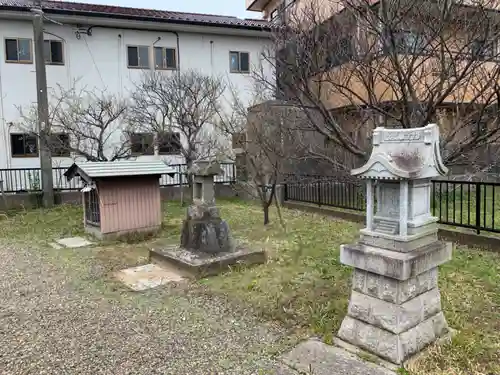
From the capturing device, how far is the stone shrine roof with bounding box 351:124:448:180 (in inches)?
132

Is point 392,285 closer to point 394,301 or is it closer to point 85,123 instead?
point 394,301

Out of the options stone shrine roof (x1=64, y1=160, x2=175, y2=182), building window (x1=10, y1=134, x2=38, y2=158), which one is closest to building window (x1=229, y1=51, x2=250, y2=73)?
building window (x1=10, y1=134, x2=38, y2=158)

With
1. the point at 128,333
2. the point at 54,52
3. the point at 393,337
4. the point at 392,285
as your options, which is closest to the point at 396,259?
the point at 392,285

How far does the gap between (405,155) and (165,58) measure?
14.7 meters

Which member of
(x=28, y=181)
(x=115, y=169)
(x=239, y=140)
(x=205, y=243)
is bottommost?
(x=205, y=243)

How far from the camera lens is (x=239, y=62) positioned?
17.7 m

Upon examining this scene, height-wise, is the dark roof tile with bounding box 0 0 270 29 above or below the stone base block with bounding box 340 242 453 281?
above

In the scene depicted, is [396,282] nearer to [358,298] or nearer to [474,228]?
[358,298]

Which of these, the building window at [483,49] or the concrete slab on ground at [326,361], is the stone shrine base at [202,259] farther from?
the building window at [483,49]

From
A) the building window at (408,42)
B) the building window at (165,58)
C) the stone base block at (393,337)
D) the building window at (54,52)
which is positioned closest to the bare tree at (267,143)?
the building window at (408,42)

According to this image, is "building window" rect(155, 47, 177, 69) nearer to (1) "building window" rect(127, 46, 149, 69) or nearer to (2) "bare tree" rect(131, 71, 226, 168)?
(1) "building window" rect(127, 46, 149, 69)

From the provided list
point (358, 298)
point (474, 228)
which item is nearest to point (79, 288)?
point (358, 298)

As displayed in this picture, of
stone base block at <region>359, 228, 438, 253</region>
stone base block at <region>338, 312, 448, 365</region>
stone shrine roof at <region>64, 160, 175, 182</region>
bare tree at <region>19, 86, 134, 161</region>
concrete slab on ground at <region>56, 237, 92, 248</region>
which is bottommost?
concrete slab on ground at <region>56, 237, 92, 248</region>

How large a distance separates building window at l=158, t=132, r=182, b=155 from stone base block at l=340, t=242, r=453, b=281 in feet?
34.4
